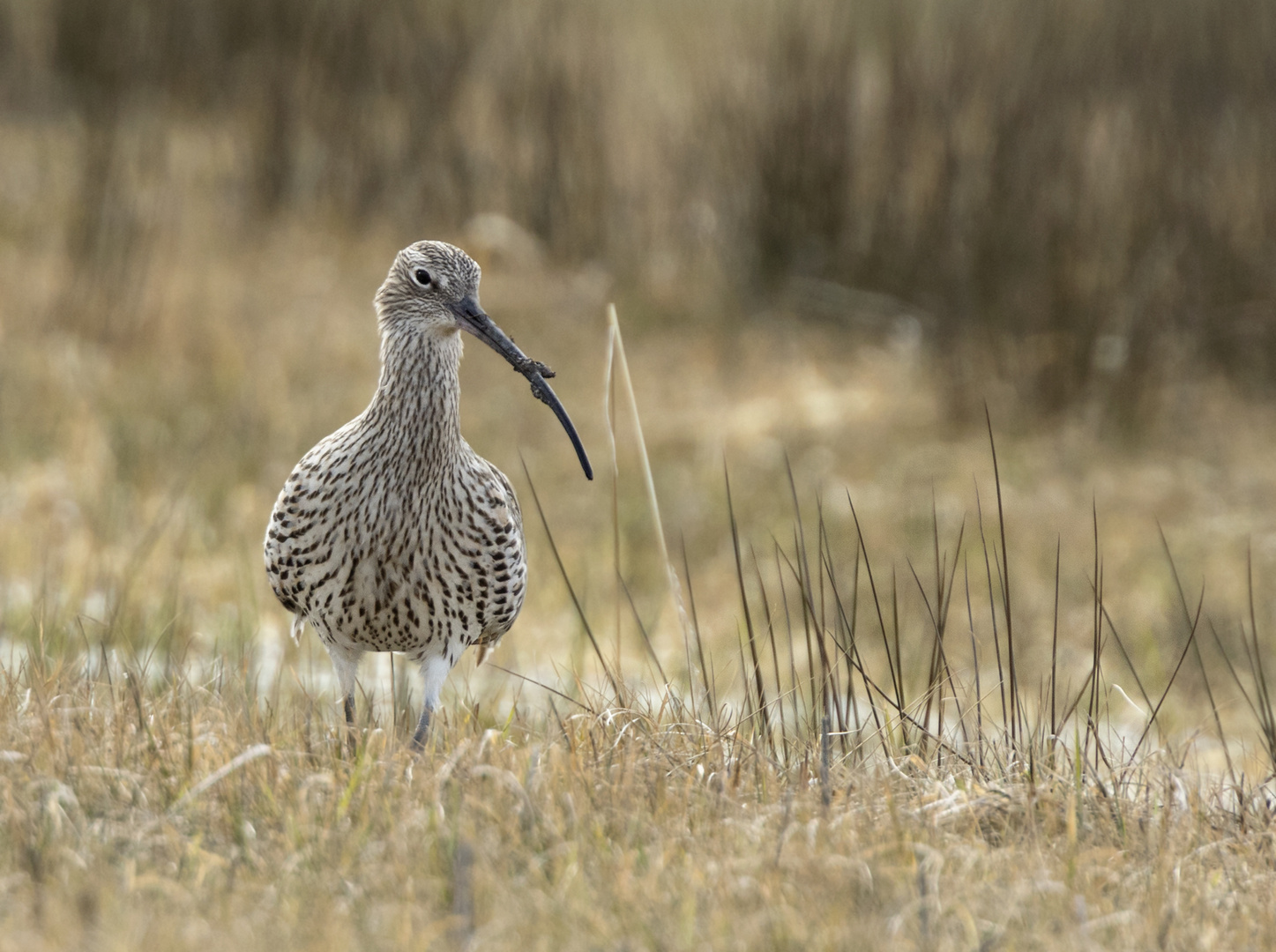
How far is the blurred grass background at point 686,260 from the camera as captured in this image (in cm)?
818

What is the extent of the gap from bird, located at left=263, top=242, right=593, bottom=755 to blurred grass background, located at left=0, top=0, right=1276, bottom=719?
327 centimetres

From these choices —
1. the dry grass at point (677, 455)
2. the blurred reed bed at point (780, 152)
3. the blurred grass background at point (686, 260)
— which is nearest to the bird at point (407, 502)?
the dry grass at point (677, 455)

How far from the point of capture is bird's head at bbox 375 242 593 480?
344cm

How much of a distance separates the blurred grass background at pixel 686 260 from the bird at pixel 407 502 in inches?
129

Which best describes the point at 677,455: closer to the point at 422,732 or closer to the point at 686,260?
the point at 686,260

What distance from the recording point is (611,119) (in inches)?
452

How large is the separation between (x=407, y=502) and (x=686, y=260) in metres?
7.96

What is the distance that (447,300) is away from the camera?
349cm

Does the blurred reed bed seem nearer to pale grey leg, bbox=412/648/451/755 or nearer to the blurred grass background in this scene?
the blurred grass background

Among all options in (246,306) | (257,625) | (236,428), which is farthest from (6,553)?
(246,306)

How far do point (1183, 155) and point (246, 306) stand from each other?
21.0 ft

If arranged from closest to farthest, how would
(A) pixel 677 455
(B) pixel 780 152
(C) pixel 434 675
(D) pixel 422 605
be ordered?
1. (D) pixel 422 605
2. (C) pixel 434 675
3. (A) pixel 677 455
4. (B) pixel 780 152

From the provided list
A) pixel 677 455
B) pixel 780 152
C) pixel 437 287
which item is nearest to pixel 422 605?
pixel 437 287

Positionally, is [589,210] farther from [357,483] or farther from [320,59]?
[357,483]
